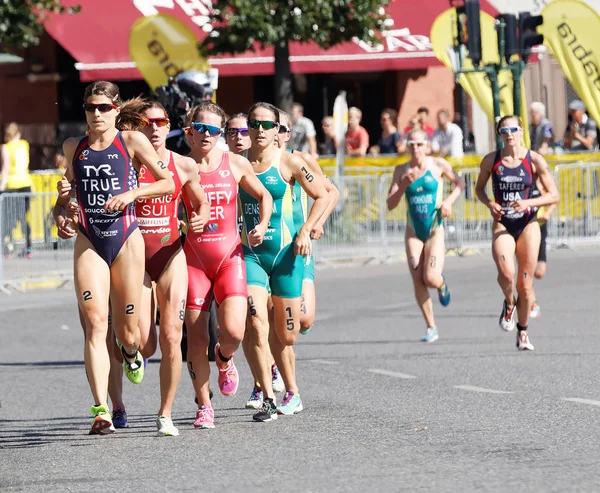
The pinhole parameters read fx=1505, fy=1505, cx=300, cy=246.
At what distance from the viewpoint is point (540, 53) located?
31297 mm

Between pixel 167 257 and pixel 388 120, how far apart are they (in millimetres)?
17405

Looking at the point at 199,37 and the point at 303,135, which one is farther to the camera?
the point at 199,37

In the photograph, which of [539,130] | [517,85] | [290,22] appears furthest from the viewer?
[290,22]

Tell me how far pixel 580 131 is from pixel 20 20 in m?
9.50

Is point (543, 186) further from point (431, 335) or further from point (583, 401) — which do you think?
point (583, 401)

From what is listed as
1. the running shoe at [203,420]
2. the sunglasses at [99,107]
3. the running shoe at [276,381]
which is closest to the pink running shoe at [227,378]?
the running shoe at [203,420]

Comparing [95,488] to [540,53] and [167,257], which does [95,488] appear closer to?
[167,257]

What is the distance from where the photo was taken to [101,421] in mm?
8570

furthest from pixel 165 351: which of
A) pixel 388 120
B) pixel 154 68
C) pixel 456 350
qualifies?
pixel 388 120

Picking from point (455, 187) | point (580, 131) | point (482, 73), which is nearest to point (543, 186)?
point (455, 187)

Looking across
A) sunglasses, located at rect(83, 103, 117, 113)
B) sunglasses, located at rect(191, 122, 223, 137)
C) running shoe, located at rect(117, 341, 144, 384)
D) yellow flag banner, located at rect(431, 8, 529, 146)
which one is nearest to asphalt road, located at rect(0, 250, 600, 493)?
running shoe, located at rect(117, 341, 144, 384)

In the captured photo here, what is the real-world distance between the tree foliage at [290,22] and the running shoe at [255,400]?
15.2 metres

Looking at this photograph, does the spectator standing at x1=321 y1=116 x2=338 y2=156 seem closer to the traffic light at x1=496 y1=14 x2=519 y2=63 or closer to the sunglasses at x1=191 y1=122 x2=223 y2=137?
the traffic light at x1=496 y1=14 x2=519 y2=63

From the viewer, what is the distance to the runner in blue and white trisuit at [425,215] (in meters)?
13.8
